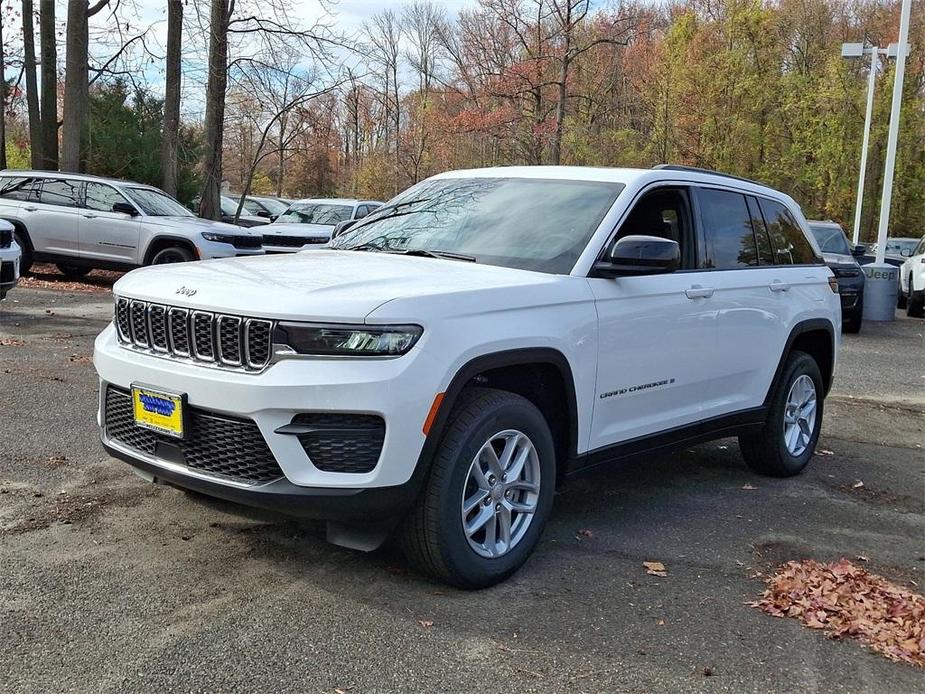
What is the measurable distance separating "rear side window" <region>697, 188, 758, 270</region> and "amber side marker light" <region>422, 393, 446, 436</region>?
2.29 m

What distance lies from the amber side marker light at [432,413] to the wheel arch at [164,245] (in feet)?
38.4

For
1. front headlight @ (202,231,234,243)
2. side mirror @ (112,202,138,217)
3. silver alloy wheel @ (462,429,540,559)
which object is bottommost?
silver alloy wheel @ (462,429,540,559)

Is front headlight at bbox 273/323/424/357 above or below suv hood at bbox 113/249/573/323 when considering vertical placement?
below

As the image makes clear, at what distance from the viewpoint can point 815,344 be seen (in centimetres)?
652

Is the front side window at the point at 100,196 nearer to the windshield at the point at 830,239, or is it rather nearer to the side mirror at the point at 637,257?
the windshield at the point at 830,239

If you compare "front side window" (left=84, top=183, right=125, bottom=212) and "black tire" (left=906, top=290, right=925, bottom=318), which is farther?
"black tire" (left=906, top=290, right=925, bottom=318)

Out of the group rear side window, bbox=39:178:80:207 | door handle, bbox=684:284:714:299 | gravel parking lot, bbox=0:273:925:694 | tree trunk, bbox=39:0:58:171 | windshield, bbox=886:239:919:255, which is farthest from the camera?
windshield, bbox=886:239:919:255

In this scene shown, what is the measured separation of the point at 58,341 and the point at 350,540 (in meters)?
7.06

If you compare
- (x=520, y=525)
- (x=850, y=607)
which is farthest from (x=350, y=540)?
(x=850, y=607)

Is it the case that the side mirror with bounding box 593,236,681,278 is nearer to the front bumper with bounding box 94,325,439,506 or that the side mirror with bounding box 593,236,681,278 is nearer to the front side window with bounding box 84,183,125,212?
the front bumper with bounding box 94,325,439,506

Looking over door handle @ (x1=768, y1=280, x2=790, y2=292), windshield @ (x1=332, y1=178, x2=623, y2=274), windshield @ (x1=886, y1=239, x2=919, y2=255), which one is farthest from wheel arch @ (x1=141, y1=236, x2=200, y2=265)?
windshield @ (x1=886, y1=239, x2=919, y2=255)

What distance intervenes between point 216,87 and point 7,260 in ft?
33.9

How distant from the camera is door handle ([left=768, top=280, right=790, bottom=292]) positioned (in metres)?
5.75

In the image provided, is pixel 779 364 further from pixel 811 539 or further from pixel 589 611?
pixel 589 611
